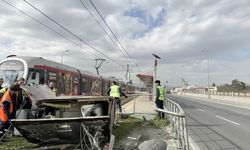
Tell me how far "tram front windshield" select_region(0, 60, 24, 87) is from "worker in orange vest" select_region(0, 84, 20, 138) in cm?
999

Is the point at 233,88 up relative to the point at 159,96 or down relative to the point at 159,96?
up

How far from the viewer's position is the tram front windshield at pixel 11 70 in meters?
18.7

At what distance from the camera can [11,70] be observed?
62.0 ft

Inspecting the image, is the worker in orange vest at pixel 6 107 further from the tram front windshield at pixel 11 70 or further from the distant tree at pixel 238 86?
the distant tree at pixel 238 86

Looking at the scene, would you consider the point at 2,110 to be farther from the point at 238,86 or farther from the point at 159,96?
the point at 238,86

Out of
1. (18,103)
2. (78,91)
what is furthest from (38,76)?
(18,103)

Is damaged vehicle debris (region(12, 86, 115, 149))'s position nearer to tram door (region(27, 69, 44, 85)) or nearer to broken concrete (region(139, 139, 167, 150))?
broken concrete (region(139, 139, 167, 150))

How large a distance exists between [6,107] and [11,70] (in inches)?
421

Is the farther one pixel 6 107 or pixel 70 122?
pixel 6 107

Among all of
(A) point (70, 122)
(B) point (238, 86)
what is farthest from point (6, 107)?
(B) point (238, 86)

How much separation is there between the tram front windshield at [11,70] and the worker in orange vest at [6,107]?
9.99 m

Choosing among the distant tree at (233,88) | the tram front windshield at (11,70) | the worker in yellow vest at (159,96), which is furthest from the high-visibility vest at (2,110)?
the distant tree at (233,88)

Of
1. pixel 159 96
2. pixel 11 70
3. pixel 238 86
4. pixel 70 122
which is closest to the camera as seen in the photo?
pixel 70 122

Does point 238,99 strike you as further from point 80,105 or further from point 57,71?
point 80,105
